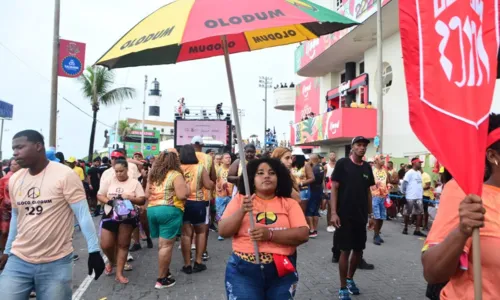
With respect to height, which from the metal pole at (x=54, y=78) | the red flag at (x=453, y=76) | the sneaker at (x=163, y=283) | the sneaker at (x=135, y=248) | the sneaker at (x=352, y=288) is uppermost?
the metal pole at (x=54, y=78)

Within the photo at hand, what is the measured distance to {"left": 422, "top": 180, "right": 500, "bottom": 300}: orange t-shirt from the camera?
1.73 m

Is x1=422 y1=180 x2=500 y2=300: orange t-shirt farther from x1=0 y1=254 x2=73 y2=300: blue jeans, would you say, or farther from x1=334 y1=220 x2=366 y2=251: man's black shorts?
x1=334 y1=220 x2=366 y2=251: man's black shorts

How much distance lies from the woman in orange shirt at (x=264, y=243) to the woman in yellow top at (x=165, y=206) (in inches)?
96.9

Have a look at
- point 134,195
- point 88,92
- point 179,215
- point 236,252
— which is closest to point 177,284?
point 179,215

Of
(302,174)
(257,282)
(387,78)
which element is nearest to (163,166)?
(257,282)

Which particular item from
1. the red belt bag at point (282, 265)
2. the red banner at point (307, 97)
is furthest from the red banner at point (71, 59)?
the red banner at point (307, 97)

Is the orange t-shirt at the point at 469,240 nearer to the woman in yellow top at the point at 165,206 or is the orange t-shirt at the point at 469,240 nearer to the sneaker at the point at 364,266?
the woman in yellow top at the point at 165,206

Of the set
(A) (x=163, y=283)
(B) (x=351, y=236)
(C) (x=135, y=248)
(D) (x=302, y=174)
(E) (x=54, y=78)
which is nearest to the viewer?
(B) (x=351, y=236)

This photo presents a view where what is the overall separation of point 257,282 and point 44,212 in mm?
1716

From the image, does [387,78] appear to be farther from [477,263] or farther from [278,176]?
[477,263]

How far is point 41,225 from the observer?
120 inches

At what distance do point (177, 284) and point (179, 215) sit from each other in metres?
0.95

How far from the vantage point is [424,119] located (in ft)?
5.58

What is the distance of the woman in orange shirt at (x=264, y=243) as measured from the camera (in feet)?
9.55
